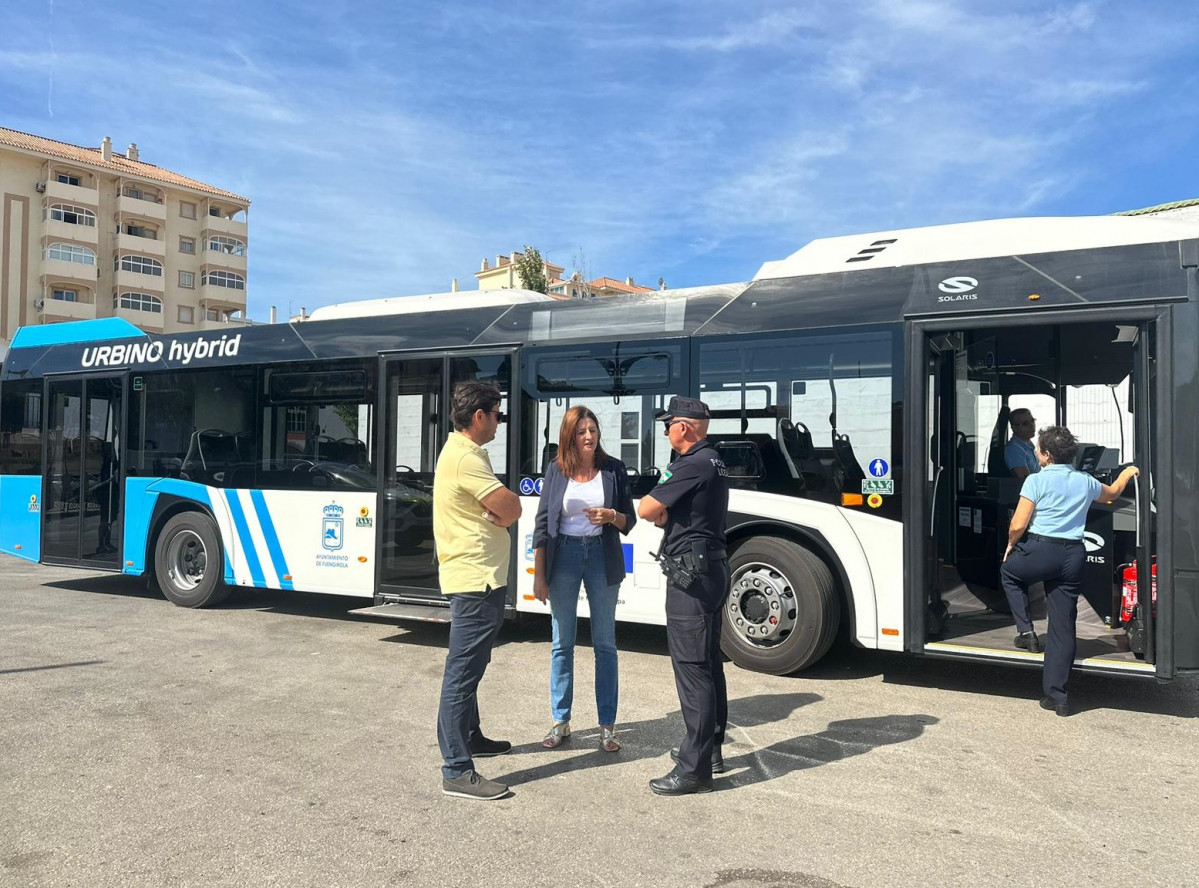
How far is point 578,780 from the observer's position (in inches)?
175

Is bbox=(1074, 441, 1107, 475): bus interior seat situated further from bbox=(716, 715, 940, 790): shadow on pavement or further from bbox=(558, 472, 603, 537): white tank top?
bbox=(558, 472, 603, 537): white tank top

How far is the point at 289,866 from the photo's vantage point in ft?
11.4

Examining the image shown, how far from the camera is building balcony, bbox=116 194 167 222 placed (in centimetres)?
6278

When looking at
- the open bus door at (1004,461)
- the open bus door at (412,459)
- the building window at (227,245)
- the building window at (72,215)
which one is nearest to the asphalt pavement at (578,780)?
the open bus door at (1004,461)

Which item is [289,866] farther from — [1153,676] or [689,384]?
[1153,676]

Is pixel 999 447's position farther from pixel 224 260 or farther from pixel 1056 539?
pixel 224 260

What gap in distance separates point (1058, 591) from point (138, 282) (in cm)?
6769

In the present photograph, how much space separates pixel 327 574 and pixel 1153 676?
670 cm

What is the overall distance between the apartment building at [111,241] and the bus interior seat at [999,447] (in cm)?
5116

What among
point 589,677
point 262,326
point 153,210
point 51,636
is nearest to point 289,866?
point 589,677

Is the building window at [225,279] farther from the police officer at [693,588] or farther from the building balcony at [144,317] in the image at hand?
the police officer at [693,588]

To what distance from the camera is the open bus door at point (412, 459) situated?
8.00m

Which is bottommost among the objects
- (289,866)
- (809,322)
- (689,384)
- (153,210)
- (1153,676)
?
(289,866)

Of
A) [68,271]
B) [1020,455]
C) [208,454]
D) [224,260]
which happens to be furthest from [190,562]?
[224,260]
